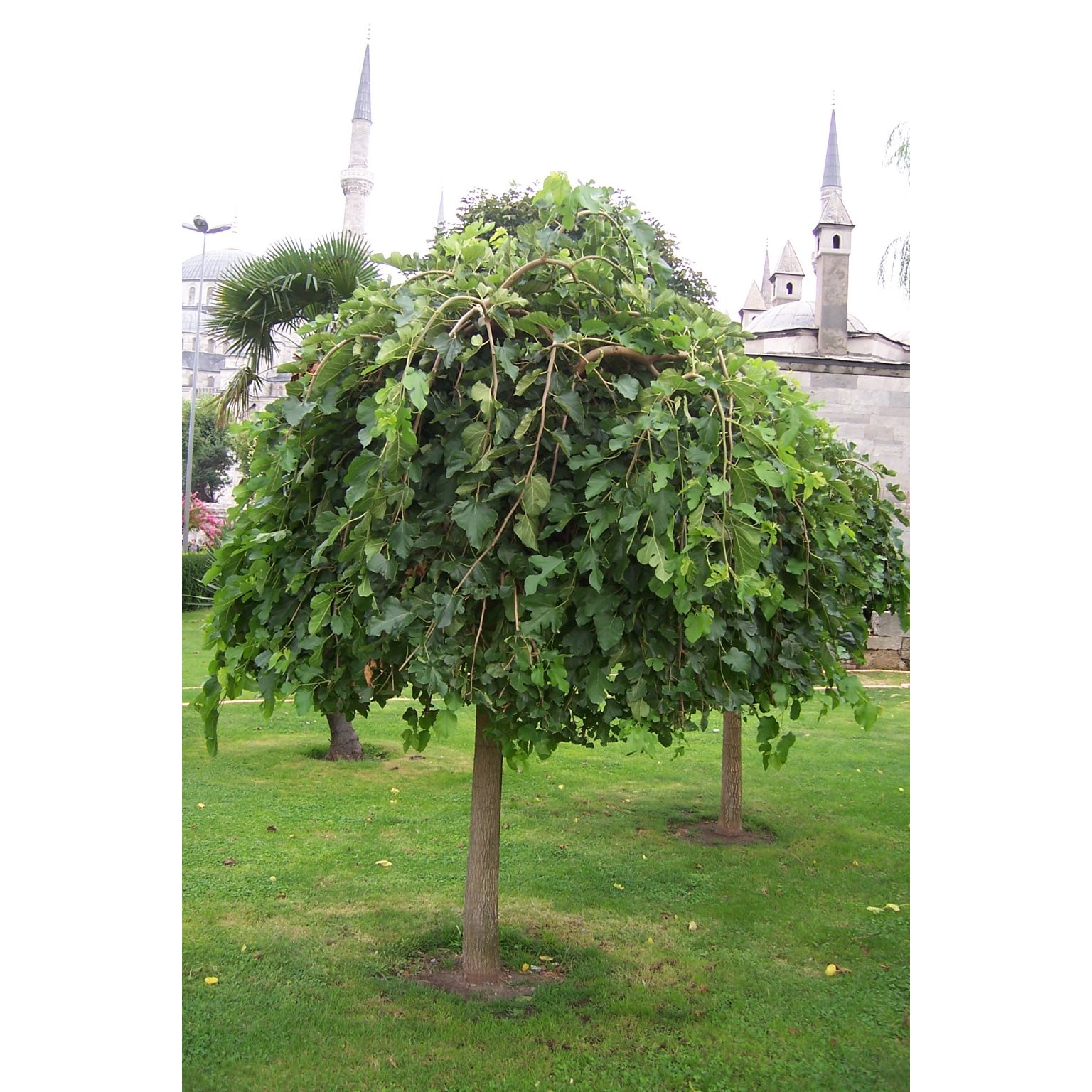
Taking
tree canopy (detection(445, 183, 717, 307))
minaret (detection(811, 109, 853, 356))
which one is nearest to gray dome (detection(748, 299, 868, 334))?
minaret (detection(811, 109, 853, 356))

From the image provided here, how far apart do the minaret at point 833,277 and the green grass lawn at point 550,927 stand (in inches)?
278

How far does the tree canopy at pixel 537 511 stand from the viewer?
1479mm

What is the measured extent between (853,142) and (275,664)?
21.9 feet

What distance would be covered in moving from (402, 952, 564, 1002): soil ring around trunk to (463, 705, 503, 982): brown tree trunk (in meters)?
0.03

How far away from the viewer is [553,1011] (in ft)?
7.51

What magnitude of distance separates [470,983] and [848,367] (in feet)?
30.6

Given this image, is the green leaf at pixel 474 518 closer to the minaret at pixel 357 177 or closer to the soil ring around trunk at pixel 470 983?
the soil ring around trunk at pixel 470 983

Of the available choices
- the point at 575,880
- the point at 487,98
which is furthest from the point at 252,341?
the point at 575,880

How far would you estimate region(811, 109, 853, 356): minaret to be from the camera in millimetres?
10797

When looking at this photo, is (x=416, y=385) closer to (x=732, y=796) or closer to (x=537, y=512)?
(x=537, y=512)

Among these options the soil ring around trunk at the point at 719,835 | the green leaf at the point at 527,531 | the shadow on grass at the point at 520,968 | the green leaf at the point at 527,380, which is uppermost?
the green leaf at the point at 527,380

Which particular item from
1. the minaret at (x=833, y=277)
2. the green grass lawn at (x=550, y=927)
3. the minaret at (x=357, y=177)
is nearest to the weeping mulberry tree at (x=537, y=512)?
the green grass lawn at (x=550, y=927)
